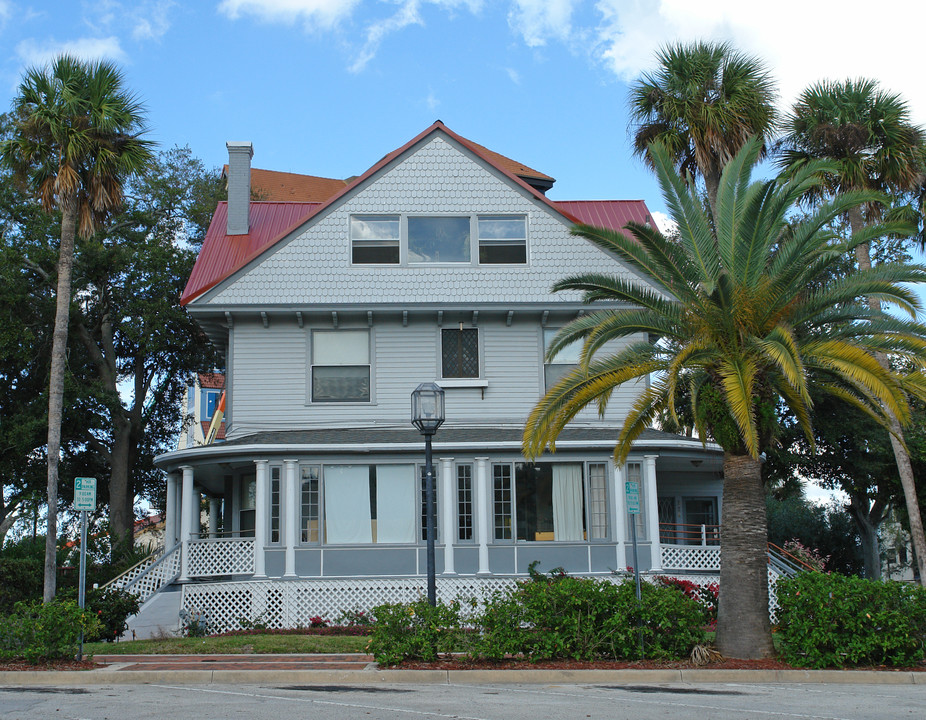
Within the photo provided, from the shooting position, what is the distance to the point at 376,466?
20344mm

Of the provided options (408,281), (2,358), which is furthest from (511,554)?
(2,358)

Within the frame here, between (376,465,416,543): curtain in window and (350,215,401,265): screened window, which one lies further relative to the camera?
(350,215,401,265): screened window

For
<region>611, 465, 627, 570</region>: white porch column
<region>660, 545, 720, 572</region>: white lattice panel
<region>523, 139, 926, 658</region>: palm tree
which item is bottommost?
<region>660, 545, 720, 572</region>: white lattice panel

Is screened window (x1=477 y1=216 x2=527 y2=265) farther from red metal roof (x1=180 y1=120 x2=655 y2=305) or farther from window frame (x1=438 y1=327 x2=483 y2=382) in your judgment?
window frame (x1=438 y1=327 x2=483 y2=382)

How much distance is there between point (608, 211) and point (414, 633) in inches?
616

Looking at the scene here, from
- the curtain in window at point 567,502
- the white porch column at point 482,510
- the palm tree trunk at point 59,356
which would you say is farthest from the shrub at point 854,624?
the palm tree trunk at point 59,356

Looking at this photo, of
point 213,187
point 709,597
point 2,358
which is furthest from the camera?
point 213,187

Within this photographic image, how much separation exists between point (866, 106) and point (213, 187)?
2237 centimetres

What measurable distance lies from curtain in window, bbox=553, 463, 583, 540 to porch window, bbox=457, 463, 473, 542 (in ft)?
5.89

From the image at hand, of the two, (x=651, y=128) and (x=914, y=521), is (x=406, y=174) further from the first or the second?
(x=914, y=521)

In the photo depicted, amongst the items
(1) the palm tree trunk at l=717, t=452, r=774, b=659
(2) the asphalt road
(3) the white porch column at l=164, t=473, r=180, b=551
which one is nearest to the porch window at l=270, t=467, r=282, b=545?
(3) the white porch column at l=164, t=473, r=180, b=551

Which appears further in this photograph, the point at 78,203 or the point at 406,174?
the point at 406,174

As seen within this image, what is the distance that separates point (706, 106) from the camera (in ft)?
74.7

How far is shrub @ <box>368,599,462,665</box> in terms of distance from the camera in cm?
1305
